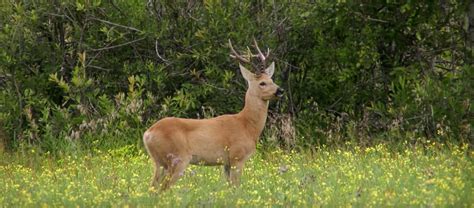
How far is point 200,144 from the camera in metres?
10.8

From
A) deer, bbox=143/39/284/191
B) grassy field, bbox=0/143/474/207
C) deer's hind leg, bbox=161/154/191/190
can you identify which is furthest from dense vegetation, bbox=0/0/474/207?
deer's hind leg, bbox=161/154/191/190

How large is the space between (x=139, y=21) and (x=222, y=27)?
1.23 m

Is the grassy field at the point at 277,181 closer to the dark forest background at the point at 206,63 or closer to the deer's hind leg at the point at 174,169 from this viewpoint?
the deer's hind leg at the point at 174,169

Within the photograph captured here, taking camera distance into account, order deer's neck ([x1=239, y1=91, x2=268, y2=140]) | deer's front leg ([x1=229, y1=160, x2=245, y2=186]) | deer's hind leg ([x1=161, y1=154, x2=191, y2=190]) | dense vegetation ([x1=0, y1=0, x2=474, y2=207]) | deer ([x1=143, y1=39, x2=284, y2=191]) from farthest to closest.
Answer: dense vegetation ([x1=0, y1=0, x2=474, y2=207]) → deer's neck ([x1=239, y1=91, x2=268, y2=140]) → deer's front leg ([x1=229, y1=160, x2=245, y2=186]) → deer ([x1=143, y1=39, x2=284, y2=191]) → deer's hind leg ([x1=161, y1=154, x2=191, y2=190])

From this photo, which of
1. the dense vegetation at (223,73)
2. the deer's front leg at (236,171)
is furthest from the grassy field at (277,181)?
the dense vegetation at (223,73)

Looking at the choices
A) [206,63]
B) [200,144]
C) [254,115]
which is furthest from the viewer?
[206,63]

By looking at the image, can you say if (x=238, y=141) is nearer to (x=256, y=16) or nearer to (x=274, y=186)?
(x=274, y=186)

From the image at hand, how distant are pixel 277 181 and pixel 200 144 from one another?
977 millimetres

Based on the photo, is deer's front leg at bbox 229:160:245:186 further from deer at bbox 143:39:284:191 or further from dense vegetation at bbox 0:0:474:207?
dense vegetation at bbox 0:0:474:207

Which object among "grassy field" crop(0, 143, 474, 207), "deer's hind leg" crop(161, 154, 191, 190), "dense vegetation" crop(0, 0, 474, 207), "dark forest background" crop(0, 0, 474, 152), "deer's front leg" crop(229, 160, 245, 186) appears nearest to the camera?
"grassy field" crop(0, 143, 474, 207)

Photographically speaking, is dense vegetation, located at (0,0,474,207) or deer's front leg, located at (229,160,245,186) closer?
deer's front leg, located at (229,160,245,186)

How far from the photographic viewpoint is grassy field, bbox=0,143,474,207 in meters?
8.77

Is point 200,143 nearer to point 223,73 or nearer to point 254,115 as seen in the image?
point 254,115

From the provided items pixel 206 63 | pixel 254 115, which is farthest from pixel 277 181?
pixel 206 63
